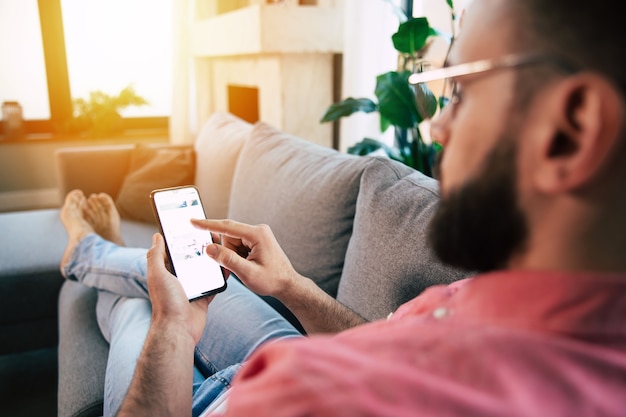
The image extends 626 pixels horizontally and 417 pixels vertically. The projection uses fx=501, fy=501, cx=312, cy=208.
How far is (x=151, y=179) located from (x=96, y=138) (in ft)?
5.16

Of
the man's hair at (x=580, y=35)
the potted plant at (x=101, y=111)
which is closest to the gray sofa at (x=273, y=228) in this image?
the man's hair at (x=580, y=35)

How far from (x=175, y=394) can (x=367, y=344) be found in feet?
1.53

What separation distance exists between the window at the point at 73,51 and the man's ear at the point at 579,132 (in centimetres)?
334

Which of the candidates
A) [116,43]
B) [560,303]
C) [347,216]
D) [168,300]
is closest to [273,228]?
[347,216]

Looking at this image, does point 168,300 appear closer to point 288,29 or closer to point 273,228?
point 273,228

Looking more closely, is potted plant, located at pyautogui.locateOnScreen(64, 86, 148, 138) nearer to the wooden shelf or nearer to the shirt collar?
the wooden shelf

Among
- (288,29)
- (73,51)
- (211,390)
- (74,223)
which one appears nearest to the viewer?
(211,390)

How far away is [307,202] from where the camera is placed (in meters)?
1.20

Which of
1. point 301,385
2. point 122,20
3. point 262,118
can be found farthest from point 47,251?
point 122,20

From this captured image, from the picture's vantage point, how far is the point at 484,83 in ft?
1.47

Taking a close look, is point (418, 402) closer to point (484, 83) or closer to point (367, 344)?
point (367, 344)

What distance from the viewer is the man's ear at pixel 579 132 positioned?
37 cm

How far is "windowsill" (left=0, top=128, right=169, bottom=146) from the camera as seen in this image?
3.44 metres

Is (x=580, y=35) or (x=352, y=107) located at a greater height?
(x=580, y=35)
